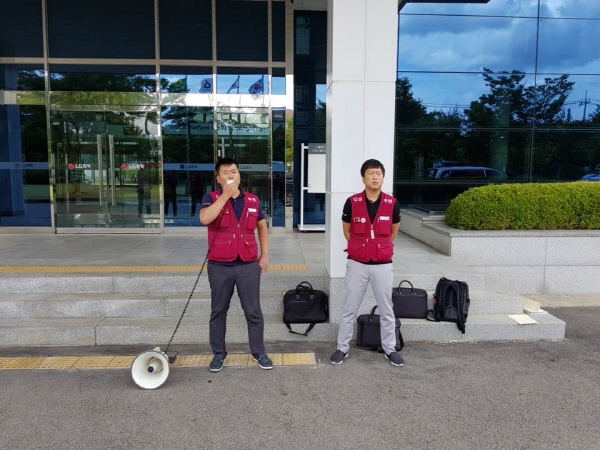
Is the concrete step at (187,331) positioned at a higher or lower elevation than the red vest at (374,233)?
lower

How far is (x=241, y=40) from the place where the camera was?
9797 millimetres

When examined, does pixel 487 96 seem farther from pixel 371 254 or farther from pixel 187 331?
pixel 187 331

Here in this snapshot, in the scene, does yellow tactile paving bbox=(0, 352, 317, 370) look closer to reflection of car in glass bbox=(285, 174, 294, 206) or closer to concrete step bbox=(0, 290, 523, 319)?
concrete step bbox=(0, 290, 523, 319)

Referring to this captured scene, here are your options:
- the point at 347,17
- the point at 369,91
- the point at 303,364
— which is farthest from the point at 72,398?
the point at 347,17

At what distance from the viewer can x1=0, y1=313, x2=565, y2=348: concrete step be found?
5105 mm

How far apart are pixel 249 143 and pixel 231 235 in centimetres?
600

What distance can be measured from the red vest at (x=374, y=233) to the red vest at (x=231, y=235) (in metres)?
0.96

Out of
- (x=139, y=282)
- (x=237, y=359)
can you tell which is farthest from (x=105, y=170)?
(x=237, y=359)

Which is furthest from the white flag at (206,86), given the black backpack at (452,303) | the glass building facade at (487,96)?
the black backpack at (452,303)

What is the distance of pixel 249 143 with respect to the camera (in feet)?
A: 32.8

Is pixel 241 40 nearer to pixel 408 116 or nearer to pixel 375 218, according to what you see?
pixel 408 116

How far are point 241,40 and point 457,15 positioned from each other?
17.2ft

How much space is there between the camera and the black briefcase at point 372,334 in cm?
489

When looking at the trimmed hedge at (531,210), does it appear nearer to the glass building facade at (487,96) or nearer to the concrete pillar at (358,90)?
the concrete pillar at (358,90)
